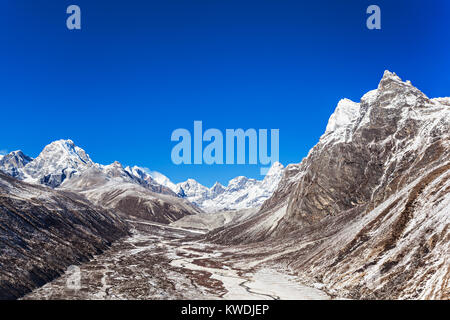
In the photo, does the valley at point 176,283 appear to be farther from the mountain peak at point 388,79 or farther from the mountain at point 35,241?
the mountain peak at point 388,79

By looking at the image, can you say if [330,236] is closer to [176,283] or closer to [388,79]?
[176,283]

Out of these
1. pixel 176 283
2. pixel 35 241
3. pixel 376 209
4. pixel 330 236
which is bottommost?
pixel 176 283

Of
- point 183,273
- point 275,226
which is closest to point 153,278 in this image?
point 183,273

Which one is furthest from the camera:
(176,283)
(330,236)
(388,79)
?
(388,79)

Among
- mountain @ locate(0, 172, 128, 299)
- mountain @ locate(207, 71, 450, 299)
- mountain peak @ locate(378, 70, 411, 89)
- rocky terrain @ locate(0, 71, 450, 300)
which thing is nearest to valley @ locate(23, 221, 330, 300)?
rocky terrain @ locate(0, 71, 450, 300)

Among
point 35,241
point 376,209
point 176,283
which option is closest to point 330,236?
point 376,209

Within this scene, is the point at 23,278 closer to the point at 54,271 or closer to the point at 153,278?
the point at 54,271
